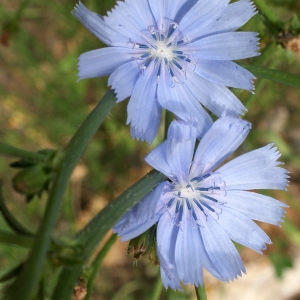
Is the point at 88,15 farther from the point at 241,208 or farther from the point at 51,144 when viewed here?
the point at 51,144

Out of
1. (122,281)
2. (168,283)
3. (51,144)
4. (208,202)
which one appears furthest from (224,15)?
(122,281)

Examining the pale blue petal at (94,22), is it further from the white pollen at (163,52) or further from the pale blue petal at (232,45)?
the pale blue petal at (232,45)

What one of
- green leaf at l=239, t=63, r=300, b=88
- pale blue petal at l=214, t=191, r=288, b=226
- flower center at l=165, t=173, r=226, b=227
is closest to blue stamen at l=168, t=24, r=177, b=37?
green leaf at l=239, t=63, r=300, b=88

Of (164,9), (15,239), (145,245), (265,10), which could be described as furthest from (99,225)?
(265,10)

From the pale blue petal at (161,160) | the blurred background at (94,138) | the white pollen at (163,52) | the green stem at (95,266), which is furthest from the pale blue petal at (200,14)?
the blurred background at (94,138)

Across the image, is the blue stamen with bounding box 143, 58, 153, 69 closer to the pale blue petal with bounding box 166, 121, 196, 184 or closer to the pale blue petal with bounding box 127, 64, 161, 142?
the pale blue petal with bounding box 127, 64, 161, 142
